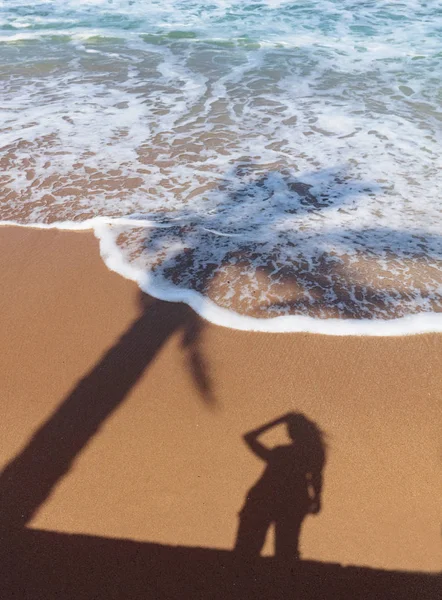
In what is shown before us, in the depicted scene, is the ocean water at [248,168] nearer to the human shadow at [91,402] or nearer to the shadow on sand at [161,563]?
the human shadow at [91,402]

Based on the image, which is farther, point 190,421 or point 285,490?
point 190,421

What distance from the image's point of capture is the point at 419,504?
279 centimetres

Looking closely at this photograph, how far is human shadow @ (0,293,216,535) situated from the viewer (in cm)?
285

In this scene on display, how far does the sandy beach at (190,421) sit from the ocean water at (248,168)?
1.42ft

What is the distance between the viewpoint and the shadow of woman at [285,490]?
2.62m

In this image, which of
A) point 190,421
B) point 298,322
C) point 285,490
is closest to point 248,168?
Result: point 298,322

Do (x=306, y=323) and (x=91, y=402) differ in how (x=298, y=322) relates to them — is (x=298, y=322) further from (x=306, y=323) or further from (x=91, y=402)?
(x=91, y=402)

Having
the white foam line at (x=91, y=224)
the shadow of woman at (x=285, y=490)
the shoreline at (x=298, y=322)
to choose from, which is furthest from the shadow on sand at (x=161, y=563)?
the white foam line at (x=91, y=224)

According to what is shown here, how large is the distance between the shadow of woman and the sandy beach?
0.18 ft

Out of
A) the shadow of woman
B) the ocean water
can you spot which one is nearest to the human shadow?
the ocean water

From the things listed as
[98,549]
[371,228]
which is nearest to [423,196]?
[371,228]

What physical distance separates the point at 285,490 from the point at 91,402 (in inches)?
57.2

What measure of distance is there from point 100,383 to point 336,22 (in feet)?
55.4

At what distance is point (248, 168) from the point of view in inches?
264
